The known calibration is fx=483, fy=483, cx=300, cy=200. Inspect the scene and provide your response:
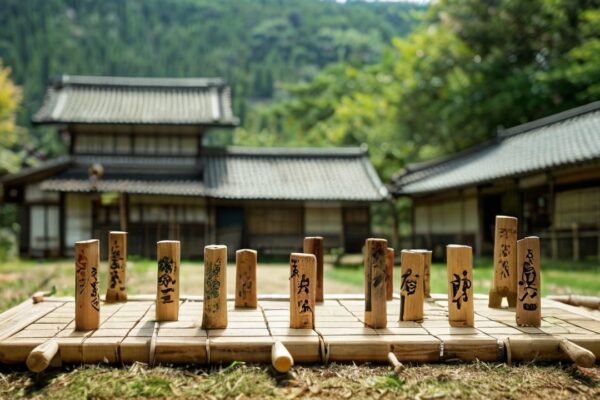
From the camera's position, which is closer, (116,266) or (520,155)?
(116,266)

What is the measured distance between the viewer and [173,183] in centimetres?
1783

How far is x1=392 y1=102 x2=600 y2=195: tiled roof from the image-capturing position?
12855 millimetres

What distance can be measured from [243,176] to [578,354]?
16431 millimetres

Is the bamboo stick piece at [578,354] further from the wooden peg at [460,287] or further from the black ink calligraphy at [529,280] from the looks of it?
the wooden peg at [460,287]

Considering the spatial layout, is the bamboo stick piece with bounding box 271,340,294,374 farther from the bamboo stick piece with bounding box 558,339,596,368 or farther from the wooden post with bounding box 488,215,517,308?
the wooden post with bounding box 488,215,517,308

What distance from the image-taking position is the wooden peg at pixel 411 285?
4.69 m

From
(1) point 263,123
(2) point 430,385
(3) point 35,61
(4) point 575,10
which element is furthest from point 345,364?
(3) point 35,61

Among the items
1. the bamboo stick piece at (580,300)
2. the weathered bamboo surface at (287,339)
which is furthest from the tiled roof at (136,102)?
the weathered bamboo surface at (287,339)

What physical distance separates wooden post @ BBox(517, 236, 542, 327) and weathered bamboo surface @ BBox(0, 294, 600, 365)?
118mm

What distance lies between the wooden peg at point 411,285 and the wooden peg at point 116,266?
312 centimetres

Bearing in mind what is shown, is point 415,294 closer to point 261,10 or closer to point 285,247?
point 285,247

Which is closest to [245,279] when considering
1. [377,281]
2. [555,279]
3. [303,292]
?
[303,292]

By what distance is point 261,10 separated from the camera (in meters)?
93.4

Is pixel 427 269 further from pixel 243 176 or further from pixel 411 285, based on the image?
pixel 243 176
